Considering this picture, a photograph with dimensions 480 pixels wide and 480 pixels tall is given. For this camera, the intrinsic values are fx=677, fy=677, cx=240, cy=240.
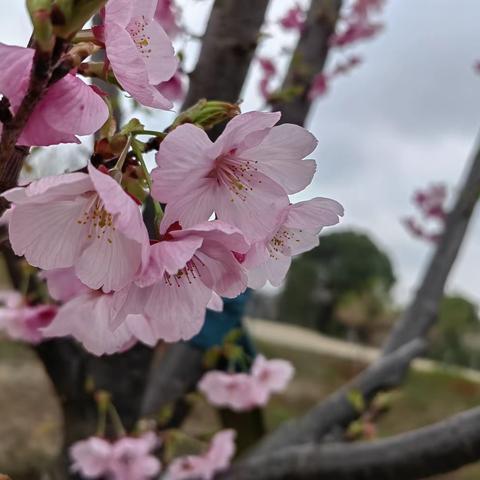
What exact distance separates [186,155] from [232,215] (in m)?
0.05

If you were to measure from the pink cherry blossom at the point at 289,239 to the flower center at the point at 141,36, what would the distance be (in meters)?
0.13

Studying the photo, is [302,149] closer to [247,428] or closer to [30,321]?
[30,321]

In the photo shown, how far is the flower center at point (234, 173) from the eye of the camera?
0.37m

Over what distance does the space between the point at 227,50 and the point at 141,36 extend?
2.45 ft

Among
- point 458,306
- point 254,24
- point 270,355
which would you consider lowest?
point 270,355

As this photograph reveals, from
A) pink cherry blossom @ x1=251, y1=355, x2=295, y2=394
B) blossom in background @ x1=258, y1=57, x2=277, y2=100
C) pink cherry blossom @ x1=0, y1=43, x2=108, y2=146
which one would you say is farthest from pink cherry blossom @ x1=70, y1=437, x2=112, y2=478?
blossom in background @ x1=258, y1=57, x2=277, y2=100

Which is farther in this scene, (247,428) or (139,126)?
(247,428)

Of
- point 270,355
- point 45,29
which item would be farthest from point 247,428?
point 270,355

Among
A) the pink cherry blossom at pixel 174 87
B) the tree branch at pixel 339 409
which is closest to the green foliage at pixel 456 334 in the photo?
the tree branch at pixel 339 409

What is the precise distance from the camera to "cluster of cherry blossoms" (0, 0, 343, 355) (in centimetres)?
32

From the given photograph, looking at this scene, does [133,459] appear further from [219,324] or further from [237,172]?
[237,172]

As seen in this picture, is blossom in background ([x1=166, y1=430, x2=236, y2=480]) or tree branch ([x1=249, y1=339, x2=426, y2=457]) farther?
tree branch ([x1=249, y1=339, x2=426, y2=457])

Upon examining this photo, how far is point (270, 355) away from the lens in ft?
23.4

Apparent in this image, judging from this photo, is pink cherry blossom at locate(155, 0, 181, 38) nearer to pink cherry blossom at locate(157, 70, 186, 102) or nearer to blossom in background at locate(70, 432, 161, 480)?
pink cherry blossom at locate(157, 70, 186, 102)
